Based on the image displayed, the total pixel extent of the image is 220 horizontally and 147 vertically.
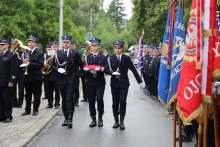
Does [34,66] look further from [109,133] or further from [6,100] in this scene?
[109,133]

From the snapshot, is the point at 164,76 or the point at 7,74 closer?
the point at 164,76

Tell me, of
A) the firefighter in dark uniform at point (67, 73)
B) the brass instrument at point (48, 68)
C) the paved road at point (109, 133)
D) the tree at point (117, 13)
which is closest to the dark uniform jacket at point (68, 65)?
the firefighter in dark uniform at point (67, 73)

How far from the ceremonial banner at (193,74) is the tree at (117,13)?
123692 millimetres

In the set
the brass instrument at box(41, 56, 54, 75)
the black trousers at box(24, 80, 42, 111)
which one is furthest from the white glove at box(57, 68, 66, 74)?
the brass instrument at box(41, 56, 54, 75)

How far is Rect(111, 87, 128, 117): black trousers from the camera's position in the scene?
9.95 m

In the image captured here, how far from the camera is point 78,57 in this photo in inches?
406

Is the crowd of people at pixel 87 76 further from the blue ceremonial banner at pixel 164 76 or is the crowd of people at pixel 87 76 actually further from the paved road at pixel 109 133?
the blue ceremonial banner at pixel 164 76

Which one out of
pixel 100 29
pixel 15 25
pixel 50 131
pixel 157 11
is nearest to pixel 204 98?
pixel 50 131

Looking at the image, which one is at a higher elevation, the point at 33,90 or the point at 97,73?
the point at 97,73

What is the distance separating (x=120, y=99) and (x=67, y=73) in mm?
1513

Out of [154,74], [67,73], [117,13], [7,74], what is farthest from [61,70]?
[117,13]

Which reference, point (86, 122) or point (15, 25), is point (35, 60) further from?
point (15, 25)

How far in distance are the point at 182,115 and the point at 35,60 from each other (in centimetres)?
681

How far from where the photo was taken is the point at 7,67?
1037 cm
